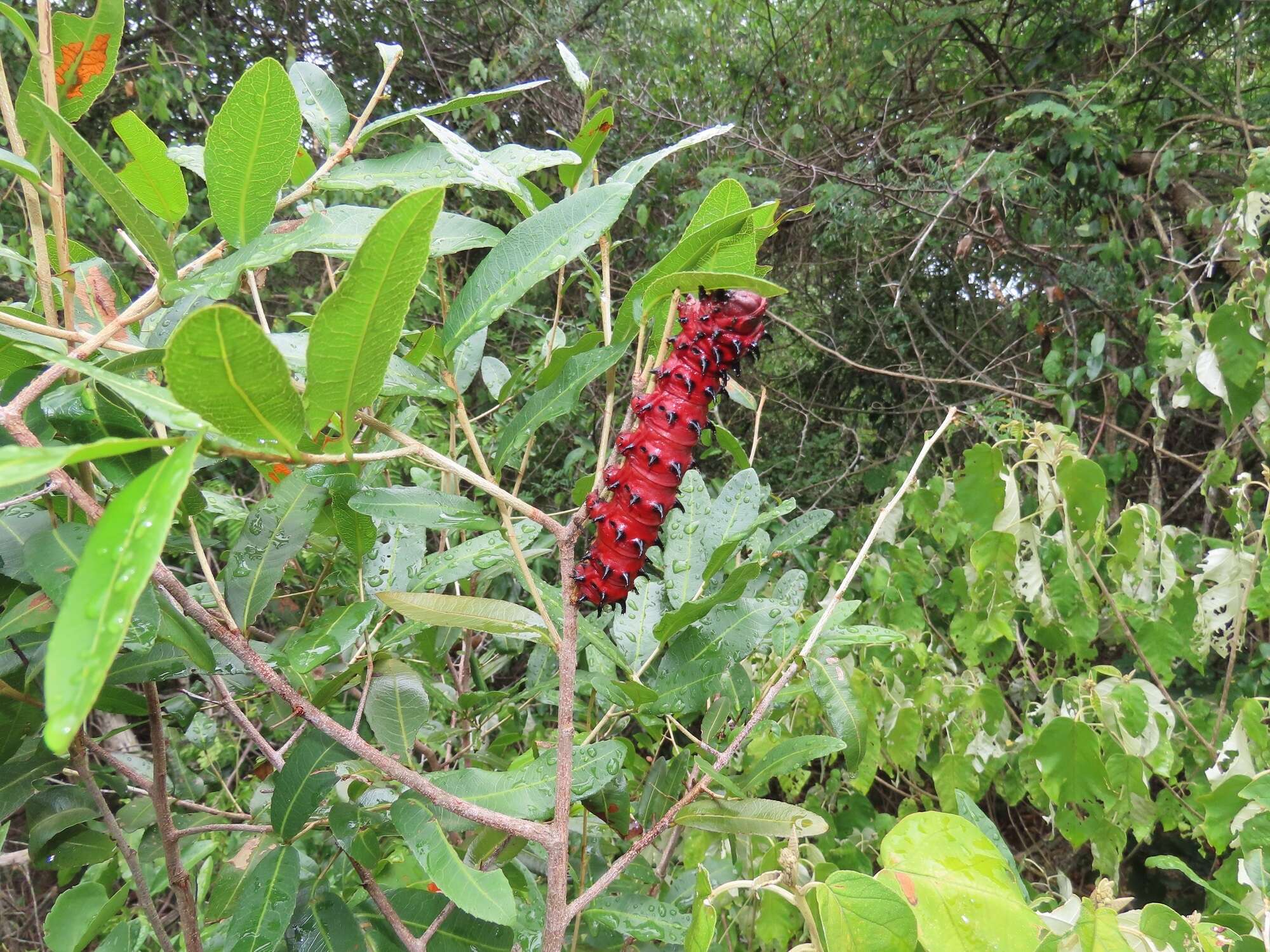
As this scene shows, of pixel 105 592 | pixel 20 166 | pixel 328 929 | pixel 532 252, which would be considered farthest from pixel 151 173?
pixel 328 929

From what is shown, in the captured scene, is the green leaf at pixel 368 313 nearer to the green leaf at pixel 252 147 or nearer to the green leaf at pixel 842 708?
the green leaf at pixel 252 147

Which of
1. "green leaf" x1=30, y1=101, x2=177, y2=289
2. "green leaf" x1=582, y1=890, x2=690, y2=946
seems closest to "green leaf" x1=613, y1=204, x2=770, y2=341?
"green leaf" x1=30, y1=101, x2=177, y2=289

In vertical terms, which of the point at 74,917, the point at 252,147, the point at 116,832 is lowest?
the point at 74,917

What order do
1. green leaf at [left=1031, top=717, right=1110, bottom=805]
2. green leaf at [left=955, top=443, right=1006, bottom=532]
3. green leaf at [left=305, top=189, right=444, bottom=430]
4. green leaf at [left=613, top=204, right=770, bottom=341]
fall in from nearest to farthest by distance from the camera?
1. green leaf at [left=305, top=189, right=444, bottom=430]
2. green leaf at [left=613, top=204, right=770, bottom=341]
3. green leaf at [left=1031, top=717, right=1110, bottom=805]
4. green leaf at [left=955, top=443, right=1006, bottom=532]

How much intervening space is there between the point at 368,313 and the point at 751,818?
381 millimetres

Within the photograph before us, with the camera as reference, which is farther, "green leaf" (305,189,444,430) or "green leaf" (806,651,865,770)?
"green leaf" (806,651,865,770)

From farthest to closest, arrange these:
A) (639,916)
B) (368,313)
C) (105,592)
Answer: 1. (639,916)
2. (368,313)
3. (105,592)

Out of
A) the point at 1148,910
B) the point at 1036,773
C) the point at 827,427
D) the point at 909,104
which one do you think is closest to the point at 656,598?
the point at 1148,910

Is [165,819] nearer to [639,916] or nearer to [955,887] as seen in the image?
[639,916]

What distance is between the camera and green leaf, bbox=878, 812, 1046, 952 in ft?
1.26

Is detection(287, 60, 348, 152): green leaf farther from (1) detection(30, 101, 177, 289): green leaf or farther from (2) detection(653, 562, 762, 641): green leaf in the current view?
(2) detection(653, 562, 762, 641): green leaf

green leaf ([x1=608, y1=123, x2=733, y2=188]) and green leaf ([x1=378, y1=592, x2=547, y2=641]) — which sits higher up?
green leaf ([x1=608, y1=123, x2=733, y2=188])

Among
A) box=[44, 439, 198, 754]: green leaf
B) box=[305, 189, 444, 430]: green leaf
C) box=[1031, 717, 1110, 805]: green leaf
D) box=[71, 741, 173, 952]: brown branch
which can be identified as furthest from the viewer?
box=[1031, 717, 1110, 805]: green leaf

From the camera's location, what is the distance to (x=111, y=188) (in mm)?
366
